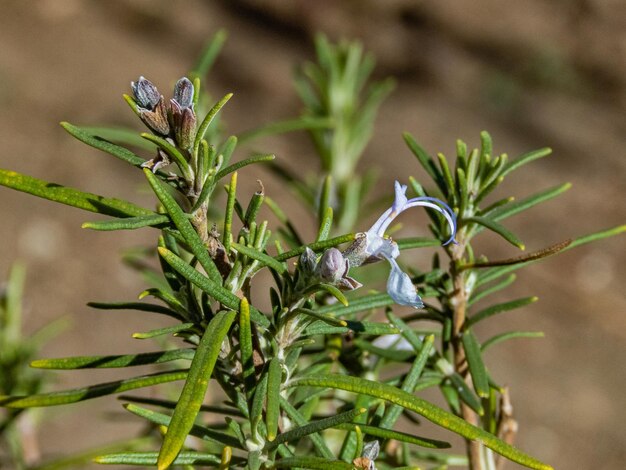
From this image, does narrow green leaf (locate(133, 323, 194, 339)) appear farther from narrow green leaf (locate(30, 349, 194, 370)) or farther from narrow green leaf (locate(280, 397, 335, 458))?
narrow green leaf (locate(280, 397, 335, 458))

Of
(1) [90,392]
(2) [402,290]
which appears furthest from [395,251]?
(1) [90,392]

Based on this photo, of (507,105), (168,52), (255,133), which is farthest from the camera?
(168,52)

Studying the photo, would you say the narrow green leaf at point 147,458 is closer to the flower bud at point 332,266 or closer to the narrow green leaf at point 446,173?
the flower bud at point 332,266

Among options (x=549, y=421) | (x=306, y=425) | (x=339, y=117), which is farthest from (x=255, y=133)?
(x=549, y=421)

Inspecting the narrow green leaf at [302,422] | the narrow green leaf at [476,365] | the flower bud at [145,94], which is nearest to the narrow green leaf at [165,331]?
the narrow green leaf at [302,422]

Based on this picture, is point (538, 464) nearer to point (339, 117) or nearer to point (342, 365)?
point (342, 365)

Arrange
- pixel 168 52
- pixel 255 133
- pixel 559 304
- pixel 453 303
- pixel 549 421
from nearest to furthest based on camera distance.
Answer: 1. pixel 453 303
2. pixel 255 133
3. pixel 549 421
4. pixel 559 304
5. pixel 168 52

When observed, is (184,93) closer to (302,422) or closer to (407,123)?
(302,422)
